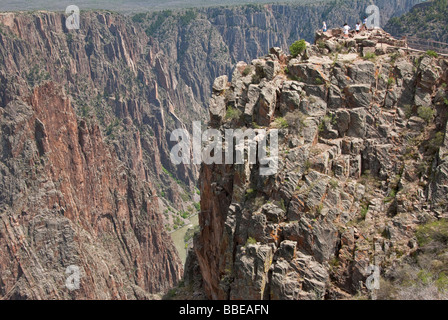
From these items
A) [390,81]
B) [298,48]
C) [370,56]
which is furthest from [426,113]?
[298,48]

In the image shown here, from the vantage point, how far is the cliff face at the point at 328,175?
28.7 m

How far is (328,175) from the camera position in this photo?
31.2m

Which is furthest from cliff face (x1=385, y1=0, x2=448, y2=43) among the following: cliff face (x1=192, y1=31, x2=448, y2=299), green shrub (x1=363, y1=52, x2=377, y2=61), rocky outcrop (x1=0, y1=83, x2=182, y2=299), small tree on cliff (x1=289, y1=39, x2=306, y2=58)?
cliff face (x1=192, y1=31, x2=448, y2=299)

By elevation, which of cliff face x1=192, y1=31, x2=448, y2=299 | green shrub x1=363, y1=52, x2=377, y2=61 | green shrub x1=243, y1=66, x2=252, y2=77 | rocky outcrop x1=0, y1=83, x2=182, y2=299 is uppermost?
green shrub x1=363, y1=52, x2=377, y2=61

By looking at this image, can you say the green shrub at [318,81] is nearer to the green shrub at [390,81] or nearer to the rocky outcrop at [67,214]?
the green shrub at [390,81]

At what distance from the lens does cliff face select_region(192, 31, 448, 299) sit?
28.7 meters

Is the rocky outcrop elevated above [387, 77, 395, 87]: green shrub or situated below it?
below

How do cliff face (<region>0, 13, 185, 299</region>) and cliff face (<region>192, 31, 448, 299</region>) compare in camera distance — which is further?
cliff face (<region>0, 13, 185, 299</region>)

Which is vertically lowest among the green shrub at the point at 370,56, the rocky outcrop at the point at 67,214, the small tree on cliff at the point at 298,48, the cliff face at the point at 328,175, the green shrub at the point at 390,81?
the rocky outcrop at the point at 67,214

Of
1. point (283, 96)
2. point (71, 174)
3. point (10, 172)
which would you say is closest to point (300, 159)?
point (283, 96)

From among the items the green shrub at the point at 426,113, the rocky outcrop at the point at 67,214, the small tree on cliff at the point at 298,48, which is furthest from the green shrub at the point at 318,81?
the rocky outcrop at the point at 67,214

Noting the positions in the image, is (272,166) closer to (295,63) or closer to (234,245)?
(234,245)

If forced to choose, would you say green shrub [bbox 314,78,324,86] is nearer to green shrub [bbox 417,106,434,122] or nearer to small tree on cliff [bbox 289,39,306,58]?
small tree on cliff [bbox 289,39,306,58]

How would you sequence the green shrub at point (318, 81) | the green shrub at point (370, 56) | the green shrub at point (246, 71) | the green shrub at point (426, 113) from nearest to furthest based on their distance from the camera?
the green shrub at point (426, 113) < the green shrub at point (318, 81) < the green shrub at point (370, 56) < the green shrub at point (246, 71)
